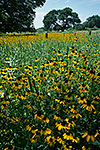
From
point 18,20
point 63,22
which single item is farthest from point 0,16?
point 63,22

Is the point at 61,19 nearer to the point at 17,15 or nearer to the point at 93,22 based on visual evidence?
the point at 93,22

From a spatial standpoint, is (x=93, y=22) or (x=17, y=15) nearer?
(x=17, y=15)

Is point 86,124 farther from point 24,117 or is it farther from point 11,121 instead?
point 11,121

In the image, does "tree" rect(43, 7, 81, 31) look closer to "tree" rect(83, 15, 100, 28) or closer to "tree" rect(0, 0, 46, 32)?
"tree" rect(83, 15, 100, 28)

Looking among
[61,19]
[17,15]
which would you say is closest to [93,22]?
[61,19]

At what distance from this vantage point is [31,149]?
Result: 84.7 inches

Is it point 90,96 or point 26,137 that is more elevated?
point 90,96

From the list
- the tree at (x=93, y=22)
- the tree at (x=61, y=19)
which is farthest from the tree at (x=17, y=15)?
the tree at (x=93, y=22)

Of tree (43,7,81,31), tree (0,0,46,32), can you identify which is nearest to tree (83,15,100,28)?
tree (43,7,81,31)

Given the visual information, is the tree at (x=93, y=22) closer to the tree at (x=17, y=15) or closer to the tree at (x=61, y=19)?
the tree at (x=61, y=19)

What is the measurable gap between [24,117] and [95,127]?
1046 mm

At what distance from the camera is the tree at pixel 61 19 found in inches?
1955

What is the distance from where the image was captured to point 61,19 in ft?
164

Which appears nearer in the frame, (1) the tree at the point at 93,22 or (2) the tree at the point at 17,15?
(2) the tree at the point at 17,15
